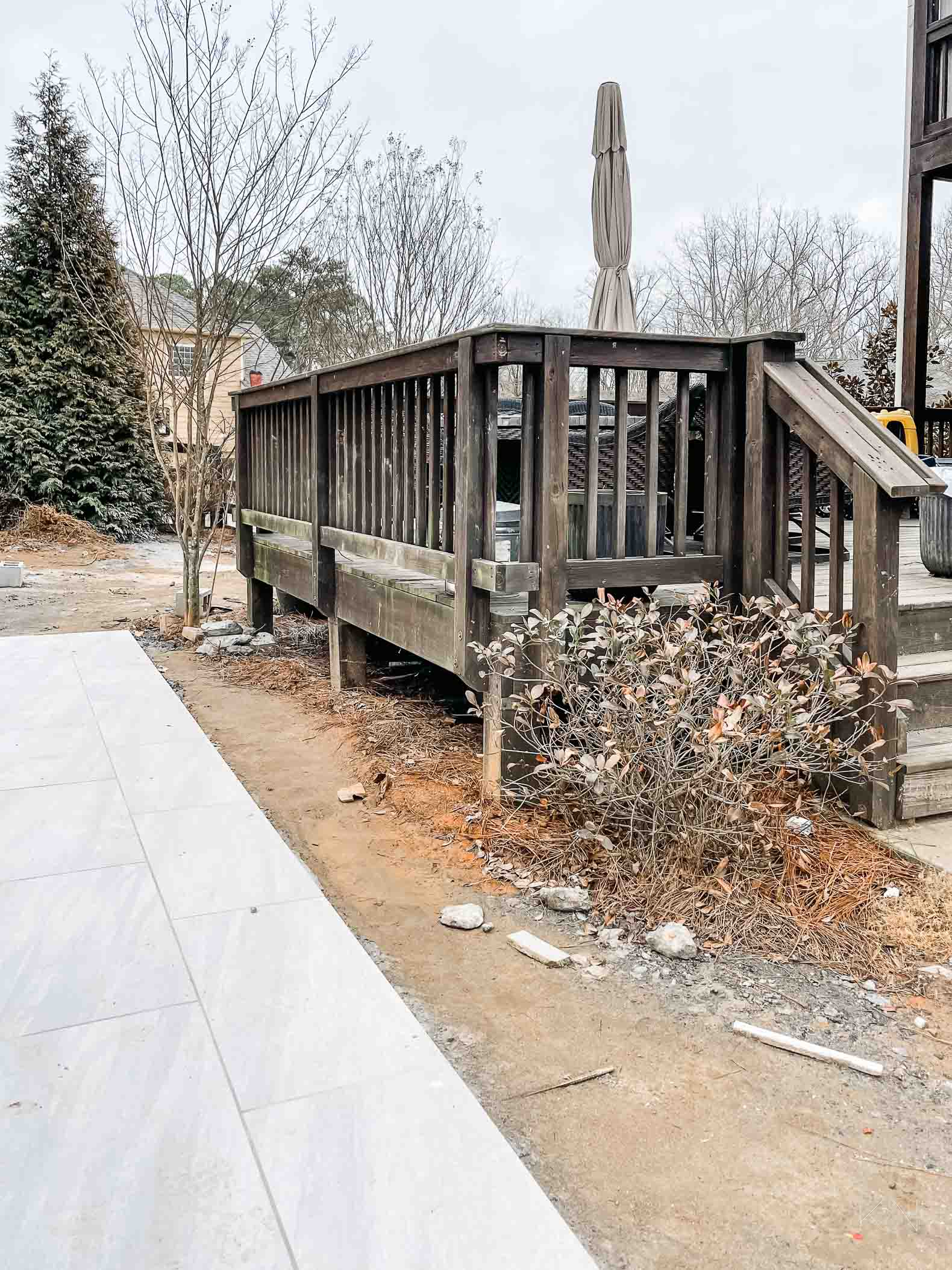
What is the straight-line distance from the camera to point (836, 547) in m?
3.33

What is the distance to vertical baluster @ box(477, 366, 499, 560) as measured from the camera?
11.4 ft

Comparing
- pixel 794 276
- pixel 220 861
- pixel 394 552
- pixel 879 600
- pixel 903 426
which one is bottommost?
pixel 220 861

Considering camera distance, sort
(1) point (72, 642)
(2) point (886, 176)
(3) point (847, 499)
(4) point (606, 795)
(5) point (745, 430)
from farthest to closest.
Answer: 1. (2) point (886, 176)
2. (3) point (847, 499)
3. (1) point (72, 642)
4. (5) point (745, 430)
5. (4) point (606, 795)

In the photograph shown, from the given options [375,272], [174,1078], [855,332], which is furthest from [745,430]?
[855,332]

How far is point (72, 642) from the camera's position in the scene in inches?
266

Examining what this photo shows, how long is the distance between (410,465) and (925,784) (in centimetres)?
226

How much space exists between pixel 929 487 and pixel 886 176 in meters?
28.8

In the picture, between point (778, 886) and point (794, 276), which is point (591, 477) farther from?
point (794, 276)

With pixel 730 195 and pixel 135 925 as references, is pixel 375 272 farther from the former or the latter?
pixel 730 195

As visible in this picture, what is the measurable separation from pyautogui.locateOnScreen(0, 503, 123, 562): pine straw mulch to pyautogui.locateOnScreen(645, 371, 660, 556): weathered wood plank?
11.9 metres

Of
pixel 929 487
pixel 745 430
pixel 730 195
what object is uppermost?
pixel 730 195

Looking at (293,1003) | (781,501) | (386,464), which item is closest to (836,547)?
(781,501)

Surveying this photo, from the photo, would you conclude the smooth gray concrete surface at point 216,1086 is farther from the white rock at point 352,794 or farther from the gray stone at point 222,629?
the gray stone at point 222,629

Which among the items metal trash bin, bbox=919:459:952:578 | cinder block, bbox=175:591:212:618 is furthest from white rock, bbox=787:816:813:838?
cinder block, bbox=175:591:212:618
